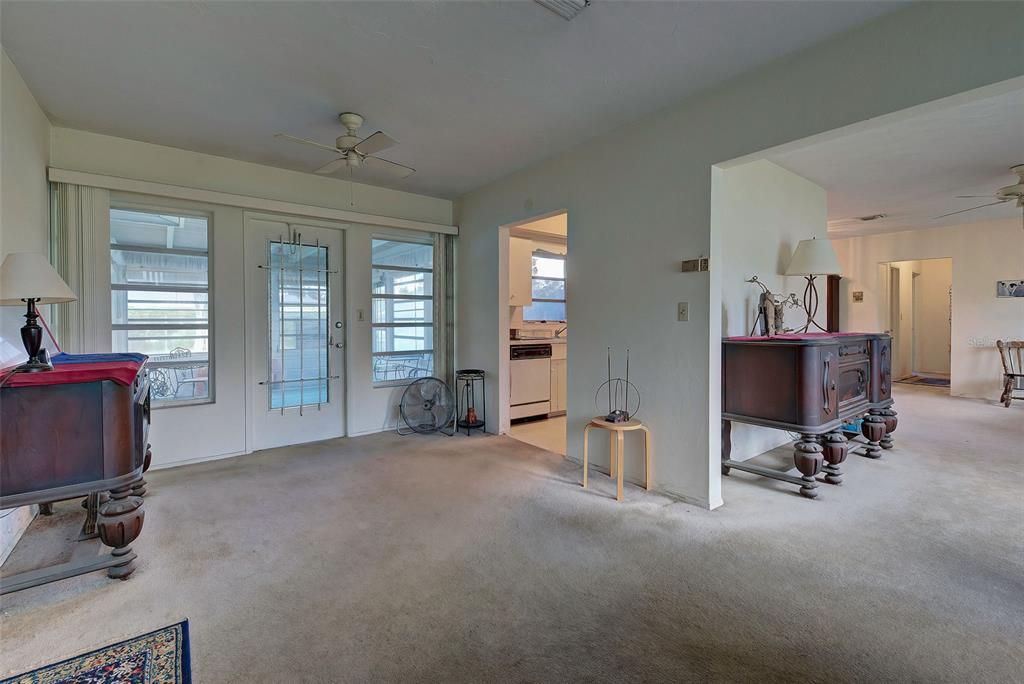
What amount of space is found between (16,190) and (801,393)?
4.66m

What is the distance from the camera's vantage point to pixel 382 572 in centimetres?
212

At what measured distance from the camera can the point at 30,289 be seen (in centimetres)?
195

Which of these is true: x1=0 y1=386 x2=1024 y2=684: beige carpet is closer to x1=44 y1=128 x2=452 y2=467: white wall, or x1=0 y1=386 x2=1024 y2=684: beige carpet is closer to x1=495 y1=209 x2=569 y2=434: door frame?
x1=44 y1=128 x2=452 y2=467: white wall

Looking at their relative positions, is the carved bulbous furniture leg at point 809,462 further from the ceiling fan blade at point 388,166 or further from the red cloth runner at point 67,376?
the red cloth runner at point 67,376

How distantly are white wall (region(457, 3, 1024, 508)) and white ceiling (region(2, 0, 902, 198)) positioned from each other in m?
0.15

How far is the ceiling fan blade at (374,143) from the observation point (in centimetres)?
283

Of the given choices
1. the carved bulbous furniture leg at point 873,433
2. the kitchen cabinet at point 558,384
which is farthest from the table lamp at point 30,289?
the carved bulbous furniture leg at point 873,433

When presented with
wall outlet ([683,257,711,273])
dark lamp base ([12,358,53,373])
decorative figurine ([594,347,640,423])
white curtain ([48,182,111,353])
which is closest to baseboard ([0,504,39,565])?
dark lamp base ([12,358,53,373])

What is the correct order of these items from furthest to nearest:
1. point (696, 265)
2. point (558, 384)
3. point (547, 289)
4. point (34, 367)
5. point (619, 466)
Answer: point (547, 289)
point (558, 384)
point (619, 466)
point (696, 265)
point (34, 367)

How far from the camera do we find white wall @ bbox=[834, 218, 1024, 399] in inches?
245

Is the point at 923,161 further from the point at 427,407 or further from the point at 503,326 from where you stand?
the point at 427,407

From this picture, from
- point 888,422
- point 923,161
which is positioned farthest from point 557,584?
point 923,161

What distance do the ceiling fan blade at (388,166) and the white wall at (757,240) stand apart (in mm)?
2294

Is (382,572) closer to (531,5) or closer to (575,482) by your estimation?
(575,482)
